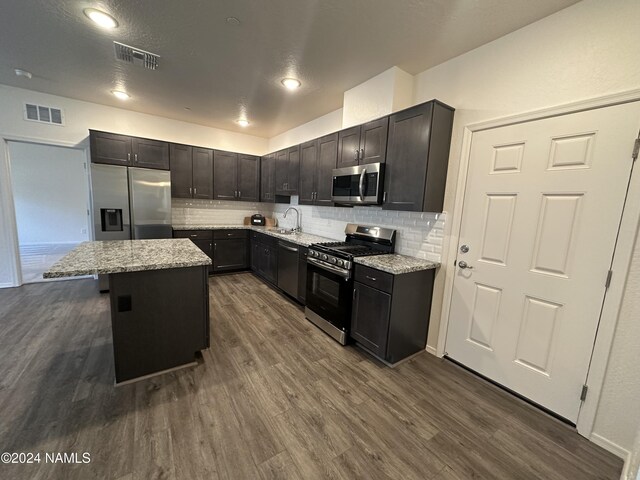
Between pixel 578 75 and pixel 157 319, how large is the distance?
356 centimetres

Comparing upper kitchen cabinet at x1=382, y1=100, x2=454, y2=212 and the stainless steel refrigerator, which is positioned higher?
upper kitchen cabinet at x1=382, y1=100, x2=454, y2=212

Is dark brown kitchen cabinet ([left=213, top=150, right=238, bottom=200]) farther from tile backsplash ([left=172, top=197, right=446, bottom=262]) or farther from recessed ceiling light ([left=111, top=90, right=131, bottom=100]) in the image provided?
recessed ceiling light ([left=111, top=90, right=131, bottom=100])

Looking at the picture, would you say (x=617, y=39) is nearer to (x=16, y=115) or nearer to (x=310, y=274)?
(x=310, y=274)

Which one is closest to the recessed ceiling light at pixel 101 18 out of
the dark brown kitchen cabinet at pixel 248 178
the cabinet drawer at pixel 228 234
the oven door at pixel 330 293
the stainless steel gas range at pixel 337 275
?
the stainless steel gas range at pixel 337 275

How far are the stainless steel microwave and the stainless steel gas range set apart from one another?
0.47 m

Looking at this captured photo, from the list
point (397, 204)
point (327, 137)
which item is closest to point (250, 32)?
point (327, 137)

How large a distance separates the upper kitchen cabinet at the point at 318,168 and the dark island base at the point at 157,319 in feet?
6.16

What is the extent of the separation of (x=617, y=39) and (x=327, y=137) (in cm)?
251

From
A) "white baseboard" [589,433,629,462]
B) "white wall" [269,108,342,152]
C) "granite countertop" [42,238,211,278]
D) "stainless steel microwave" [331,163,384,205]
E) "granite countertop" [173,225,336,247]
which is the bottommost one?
"white baseboard" [589,433,629,462]

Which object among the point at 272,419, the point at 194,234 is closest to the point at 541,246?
the point at 272,419

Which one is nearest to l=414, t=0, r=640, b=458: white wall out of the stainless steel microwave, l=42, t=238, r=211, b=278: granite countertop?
the stainless steel microwave

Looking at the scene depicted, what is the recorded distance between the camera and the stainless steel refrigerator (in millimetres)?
3789

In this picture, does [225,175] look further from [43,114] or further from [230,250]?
[43,114]

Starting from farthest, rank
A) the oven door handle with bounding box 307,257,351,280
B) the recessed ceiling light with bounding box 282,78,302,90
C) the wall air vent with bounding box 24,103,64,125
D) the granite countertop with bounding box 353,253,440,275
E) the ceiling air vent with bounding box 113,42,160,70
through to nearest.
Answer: the wall air vent with bounding box 24,103,64,125 → the recessed ceiling light with bounding box 282,78,302,90 → the oven door handle with bounding box 307,257,351,280 → the ceiling air vent with bounding box 113,42,160,70 → the granite countertop with bounding box 353,253,440,275
